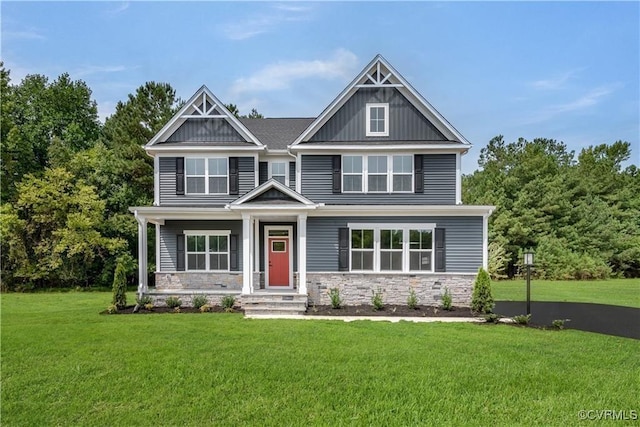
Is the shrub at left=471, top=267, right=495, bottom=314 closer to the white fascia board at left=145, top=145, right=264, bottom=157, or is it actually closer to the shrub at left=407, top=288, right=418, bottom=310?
the shrub at left=407, top=288, right=418, bottom=310

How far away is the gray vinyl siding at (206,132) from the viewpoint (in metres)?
15.0

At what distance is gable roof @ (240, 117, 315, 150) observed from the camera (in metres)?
15.8

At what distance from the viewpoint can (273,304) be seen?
12.5 m

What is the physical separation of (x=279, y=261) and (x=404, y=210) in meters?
5.12

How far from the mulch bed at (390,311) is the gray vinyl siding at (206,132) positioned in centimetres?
729

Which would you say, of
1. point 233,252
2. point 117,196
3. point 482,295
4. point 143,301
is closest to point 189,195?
point 233,252

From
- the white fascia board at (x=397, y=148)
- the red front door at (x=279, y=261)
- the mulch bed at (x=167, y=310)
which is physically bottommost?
the mulch bed at (x=167, y=310)

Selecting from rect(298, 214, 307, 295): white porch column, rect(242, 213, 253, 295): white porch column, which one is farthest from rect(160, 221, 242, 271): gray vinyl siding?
rect(298, 214, 307, 295): white porch column

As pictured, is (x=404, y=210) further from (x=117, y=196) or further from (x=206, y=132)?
(x=117, y=196)

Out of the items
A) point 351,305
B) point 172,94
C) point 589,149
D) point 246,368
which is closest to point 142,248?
point 351,305

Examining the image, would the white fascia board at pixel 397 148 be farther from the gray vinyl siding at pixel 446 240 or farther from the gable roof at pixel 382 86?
the gray vinyl siding at pixel 446 240

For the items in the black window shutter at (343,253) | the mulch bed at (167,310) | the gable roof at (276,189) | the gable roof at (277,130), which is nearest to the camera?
the mulch bed at (167,310)

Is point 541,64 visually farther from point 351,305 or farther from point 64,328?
point 64,328

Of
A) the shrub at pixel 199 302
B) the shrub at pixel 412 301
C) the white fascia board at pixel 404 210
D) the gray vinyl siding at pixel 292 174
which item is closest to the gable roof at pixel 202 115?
the gray vinyl siding at pixel 292 174
